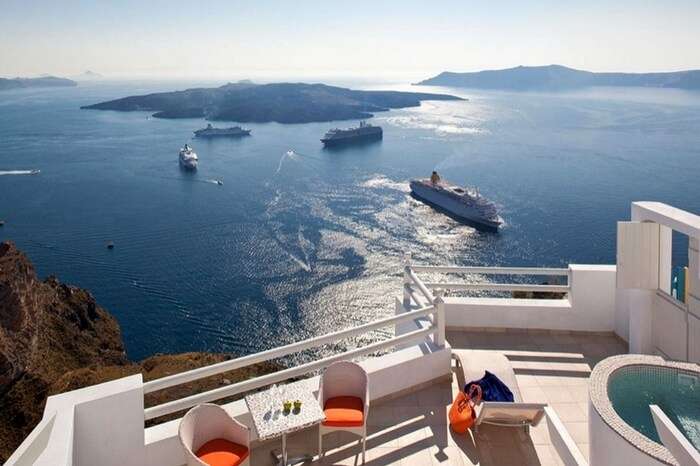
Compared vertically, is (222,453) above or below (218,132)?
below

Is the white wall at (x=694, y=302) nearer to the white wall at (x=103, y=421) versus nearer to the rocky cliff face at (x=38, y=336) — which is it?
the white wall at (x=103, y=421)

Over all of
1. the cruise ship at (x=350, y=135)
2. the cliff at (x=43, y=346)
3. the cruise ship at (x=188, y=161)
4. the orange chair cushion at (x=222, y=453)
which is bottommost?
the cliff at (x=43, y=346)

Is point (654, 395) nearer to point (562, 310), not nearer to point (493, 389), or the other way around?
point (493, 389)

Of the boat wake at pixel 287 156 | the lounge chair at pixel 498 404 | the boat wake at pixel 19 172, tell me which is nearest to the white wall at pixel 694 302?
the lounge chair at pixel 498 404

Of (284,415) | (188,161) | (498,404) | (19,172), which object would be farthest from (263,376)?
(19,172)

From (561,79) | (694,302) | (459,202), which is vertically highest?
(561,79)

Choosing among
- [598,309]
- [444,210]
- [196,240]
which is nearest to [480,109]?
[444,210]

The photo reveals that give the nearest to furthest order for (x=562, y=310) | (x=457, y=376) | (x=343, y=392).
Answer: (x=343, y=392) < (x=457, y=376) < (x=562, y=310)

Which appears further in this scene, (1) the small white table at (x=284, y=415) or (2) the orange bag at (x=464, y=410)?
(2) the orange bag at (x=464, y=410)
